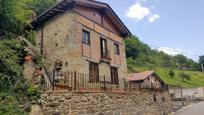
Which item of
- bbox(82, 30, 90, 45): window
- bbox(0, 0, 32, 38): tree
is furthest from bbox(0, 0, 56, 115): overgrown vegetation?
bbox(82, 30, 90, 45): window

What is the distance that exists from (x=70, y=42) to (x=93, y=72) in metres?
3.05

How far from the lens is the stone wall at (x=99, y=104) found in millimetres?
10789

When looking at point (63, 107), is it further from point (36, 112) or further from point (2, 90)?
point (2, 90)

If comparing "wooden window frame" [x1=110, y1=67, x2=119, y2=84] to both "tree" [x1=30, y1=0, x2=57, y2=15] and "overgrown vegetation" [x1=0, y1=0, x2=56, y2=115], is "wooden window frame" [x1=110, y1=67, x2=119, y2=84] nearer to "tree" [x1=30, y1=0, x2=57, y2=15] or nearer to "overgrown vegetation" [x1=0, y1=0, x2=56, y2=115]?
"overgrown vegetation" [x1=0, y1=0, x2=56, y2=115]

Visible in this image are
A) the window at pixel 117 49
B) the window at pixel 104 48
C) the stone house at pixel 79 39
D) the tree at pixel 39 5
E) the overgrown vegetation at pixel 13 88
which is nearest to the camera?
the overgrown vegetation at pixel 13 88

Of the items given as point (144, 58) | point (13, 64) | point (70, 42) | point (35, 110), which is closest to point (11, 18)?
point (70, 42)

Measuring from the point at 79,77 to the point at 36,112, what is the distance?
20.6ft

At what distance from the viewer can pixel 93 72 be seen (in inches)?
721

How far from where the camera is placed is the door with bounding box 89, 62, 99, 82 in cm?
1791

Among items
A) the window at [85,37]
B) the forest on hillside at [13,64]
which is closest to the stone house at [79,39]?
the window at [85,37]

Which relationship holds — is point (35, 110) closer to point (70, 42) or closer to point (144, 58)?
point (70, 42)

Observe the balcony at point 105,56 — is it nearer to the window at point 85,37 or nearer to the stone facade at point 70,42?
the stone facade at point 70,42

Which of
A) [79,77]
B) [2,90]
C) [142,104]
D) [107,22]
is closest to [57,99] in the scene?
[2,90]

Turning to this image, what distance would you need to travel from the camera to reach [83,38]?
18.2 meters
